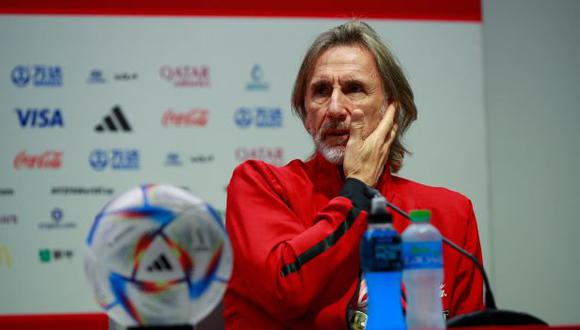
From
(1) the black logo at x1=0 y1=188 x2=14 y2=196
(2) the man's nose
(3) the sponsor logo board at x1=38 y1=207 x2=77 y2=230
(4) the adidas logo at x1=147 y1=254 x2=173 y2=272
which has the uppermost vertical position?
(2) the man's nose

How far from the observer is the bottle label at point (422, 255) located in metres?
1.25

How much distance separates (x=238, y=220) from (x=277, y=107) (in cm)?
176

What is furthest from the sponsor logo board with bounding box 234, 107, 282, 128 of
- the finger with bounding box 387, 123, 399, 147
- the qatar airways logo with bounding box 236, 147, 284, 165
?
the finger with bounding box 387, 123, 399, 147

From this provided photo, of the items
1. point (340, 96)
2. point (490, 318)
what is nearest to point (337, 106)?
point (340, 96)

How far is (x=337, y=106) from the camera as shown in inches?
80.9

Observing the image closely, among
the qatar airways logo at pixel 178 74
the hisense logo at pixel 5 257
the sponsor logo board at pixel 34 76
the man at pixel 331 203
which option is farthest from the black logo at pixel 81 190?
the man at pixel 331 203

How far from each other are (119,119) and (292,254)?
1.99 m

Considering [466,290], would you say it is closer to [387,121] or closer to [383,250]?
[387,121]

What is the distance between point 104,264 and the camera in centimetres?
108

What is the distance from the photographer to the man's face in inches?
81.4

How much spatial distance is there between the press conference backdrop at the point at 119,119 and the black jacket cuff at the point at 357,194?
1.53 meters

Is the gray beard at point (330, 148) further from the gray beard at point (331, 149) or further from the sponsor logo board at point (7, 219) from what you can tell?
the sponsor logo board at point (7, 219)

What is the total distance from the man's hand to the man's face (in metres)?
0.04

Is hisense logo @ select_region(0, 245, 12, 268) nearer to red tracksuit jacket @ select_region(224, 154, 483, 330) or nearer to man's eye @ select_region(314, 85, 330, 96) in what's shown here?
red tracksuit jacket @ select_region(224, 154, 483, 330)
